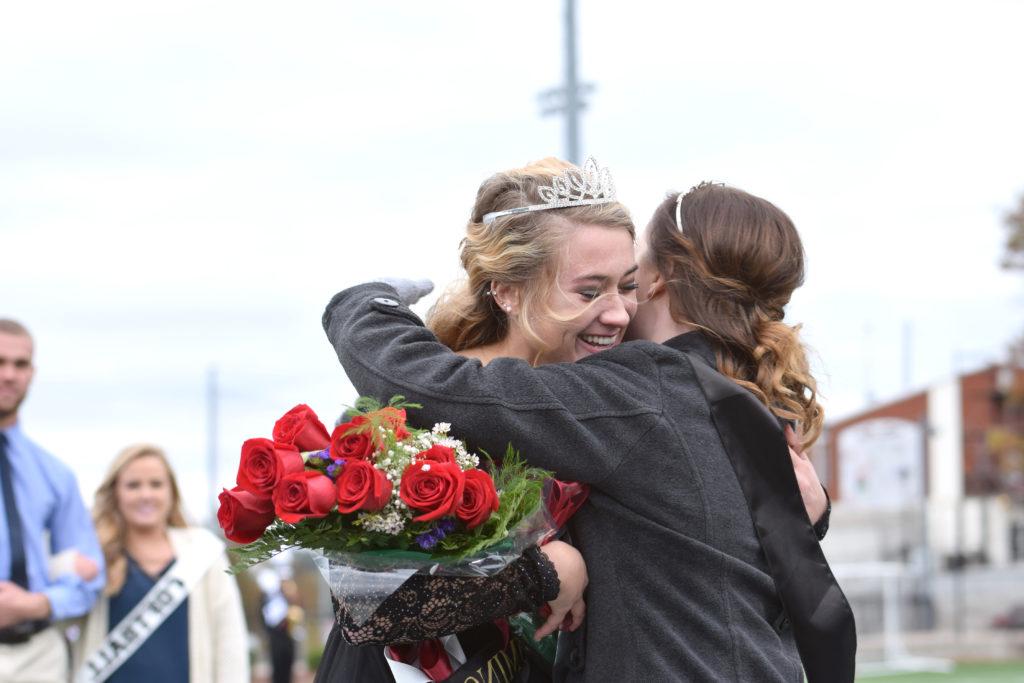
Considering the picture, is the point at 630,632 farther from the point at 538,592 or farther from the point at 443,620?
the point at 443,620

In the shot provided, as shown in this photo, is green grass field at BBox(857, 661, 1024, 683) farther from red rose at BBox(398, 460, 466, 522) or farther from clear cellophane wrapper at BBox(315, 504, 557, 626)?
red rose at BBox(398, 460, 466, 522)

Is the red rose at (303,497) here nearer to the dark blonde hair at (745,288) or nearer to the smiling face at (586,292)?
the smiling face at (586,292)

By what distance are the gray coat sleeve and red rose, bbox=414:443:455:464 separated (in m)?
0.12

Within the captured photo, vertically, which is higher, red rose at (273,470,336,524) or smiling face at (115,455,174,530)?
red rose at (273,470,336,524)

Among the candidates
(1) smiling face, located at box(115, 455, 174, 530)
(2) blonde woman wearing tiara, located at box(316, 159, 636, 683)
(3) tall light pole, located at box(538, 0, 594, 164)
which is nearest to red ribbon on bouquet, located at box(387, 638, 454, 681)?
(2) blonde woman wearing tiara, located at box(316, 159, 636, 683)

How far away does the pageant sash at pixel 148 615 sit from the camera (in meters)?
5.91

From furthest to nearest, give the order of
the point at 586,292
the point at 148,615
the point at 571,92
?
1. the point at 571,92
2. the point at 148,615
3. the point at 586,292

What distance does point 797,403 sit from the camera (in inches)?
123

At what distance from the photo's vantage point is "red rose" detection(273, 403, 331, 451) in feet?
9.33

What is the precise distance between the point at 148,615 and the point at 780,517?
399 cm

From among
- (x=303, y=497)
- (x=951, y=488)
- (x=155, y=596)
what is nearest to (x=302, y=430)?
(x=303, y=497)

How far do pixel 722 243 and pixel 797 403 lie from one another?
426 millimetres

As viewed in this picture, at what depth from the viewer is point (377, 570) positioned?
106 inches

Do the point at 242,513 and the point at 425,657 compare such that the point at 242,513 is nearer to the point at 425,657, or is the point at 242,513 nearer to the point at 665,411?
the point at 425,657
